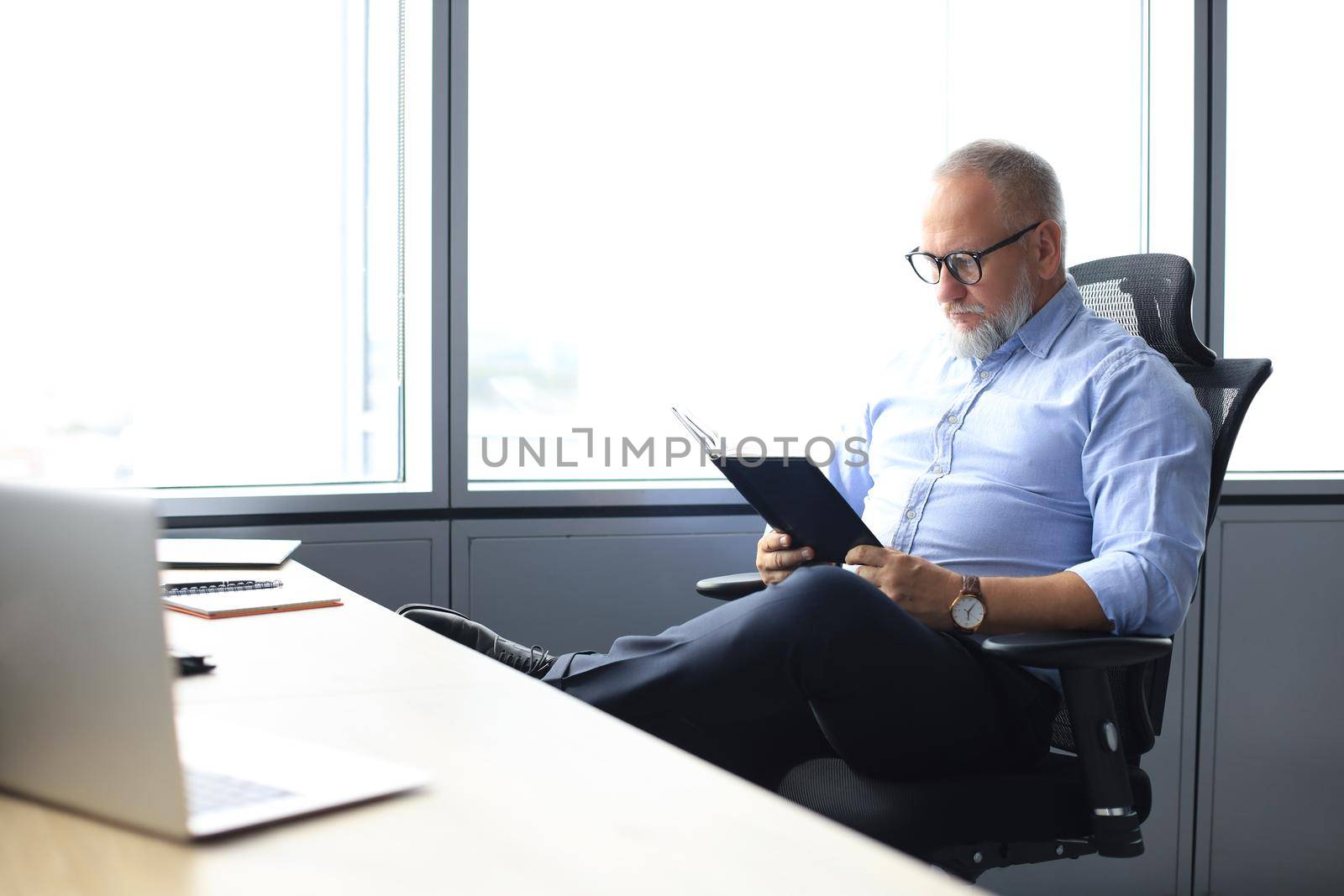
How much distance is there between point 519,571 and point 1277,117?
82.8 inches

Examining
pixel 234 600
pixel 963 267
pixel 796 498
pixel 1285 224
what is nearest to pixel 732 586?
pixel 796 498

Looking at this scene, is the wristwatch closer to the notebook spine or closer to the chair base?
the chair base

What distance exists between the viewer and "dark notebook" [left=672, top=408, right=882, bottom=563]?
146 cm

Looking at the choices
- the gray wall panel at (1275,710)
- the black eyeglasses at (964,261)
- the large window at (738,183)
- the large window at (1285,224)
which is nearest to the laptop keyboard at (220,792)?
the black eyeglasses at (964,261)

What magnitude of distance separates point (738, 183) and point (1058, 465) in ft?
3.51

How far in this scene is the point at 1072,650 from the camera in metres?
1.25

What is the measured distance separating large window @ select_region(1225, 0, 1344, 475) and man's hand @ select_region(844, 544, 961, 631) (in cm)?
150

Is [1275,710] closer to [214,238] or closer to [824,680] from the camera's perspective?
[824,680]

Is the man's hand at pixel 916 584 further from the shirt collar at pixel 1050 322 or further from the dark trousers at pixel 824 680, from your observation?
the shirt collar at pixel 1050 322

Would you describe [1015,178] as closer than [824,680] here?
No

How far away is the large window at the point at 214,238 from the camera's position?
6.64 ft

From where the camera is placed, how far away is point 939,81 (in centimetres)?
259
